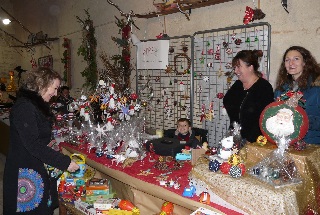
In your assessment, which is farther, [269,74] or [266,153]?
[269,74]

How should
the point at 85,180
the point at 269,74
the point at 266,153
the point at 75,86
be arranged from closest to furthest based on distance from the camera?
the point at 266,153
the point at 85,180
the point at 269,74
the point at 75,86

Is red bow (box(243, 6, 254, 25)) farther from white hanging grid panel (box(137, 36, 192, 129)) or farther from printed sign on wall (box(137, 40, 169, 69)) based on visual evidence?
printed sign on wall (box(137, 40, 169, 69))

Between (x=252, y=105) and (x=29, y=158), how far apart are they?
1.79 meters

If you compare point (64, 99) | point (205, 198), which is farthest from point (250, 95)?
point (64, 99)

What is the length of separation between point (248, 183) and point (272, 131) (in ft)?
1.03

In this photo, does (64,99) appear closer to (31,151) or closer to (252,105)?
(31,151)

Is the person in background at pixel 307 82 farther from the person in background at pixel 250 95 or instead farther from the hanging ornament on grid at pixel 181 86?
the hanging ornament on grid at pixel 181 86

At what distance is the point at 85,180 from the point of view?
268 cm

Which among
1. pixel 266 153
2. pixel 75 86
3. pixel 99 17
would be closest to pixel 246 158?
pixel 266 153

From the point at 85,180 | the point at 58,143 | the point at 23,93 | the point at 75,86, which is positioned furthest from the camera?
the point at 75,86

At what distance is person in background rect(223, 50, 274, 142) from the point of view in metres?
2.40

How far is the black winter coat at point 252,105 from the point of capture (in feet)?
7.85

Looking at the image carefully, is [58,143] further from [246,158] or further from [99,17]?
[99,17]

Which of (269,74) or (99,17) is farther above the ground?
(99,17)
